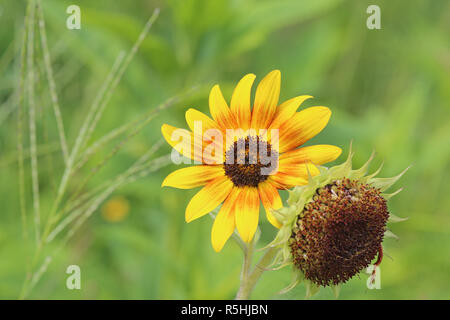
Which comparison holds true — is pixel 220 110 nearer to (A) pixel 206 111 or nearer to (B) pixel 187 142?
(B) pixel 187 142

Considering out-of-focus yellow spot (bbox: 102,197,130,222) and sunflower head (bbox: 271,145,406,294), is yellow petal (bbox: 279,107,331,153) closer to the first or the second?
sunflower head (bbox: 271,145,406,294)

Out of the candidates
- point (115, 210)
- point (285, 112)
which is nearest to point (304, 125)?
point (285, 112)

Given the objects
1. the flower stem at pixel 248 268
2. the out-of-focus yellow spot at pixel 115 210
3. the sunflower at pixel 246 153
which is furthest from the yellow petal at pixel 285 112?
the out-of-focus yellow spot at pixel 115 210

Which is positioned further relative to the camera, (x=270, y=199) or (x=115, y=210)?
(x=115, y=210)

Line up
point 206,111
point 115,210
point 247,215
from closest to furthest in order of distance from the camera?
point 247,215 → point 206,111 → point 115,210

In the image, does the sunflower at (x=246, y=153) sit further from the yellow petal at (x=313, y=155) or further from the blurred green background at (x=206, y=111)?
the blurred green background at (x=206, y=111)
